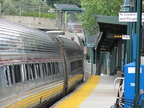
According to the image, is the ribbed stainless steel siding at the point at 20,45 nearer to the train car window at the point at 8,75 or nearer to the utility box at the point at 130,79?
the train car window at the point at 8,75

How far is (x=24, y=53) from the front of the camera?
12.4 metres

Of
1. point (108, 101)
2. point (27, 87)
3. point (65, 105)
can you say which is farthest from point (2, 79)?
point (108, 101)

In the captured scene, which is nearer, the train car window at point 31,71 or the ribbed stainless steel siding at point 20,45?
the ribbed stainless steel siding at point 20,45

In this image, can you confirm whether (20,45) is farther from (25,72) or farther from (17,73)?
(17,73)

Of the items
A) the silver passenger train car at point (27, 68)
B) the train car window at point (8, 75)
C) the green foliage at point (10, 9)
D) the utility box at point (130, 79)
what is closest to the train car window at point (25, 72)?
the silver passenger train car at point (27, 68)

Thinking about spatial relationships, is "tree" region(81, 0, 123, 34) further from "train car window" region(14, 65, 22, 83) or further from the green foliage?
"train car window" region(14, 65, 22, 83)

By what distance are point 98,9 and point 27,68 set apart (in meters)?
30.9

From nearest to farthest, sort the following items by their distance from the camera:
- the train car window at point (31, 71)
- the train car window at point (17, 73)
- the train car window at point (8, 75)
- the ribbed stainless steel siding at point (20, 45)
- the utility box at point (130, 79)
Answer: the train car window at point (8, 75), the ribbed stainless steel siding at point (20, 45), the train car window at point (17, 73), the utility box at point (130, 79), the train car window at point (31, 71)

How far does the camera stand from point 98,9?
1690 inches

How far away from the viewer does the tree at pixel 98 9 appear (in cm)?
4194

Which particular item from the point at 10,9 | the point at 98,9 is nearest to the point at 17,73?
the point at 98,9

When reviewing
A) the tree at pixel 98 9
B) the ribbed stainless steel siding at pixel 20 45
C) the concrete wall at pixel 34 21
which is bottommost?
the ribbed stainless steel siding at pixel 20 45

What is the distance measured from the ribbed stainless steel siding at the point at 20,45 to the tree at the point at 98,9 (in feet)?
84.6

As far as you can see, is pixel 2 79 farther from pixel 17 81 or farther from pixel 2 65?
pixel 17 81
